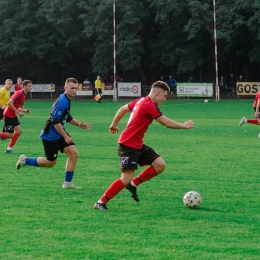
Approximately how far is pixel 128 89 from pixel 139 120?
133 ft

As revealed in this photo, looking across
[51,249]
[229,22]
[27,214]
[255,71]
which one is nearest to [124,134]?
[27,214]

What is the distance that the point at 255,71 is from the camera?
5191cm

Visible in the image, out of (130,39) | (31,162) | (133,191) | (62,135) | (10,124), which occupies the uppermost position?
(130,39)

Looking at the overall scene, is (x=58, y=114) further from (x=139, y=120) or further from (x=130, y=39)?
(x=130, y=39)

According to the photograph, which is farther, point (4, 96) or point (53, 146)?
point (4, 96)

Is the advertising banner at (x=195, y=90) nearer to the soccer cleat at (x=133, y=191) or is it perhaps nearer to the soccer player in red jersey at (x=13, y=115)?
the soccer player in red jersey at (x=13, y=115)

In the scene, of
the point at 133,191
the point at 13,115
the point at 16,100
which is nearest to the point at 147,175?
the point at 133,191

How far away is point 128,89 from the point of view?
49781 mm

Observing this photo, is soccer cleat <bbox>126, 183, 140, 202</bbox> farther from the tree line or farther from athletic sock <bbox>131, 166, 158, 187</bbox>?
the tree line

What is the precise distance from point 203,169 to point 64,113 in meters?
3.60

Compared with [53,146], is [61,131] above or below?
above

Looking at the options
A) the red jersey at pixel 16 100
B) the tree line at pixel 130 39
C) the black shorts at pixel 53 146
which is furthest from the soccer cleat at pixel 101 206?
the tree line at pixel 130 39

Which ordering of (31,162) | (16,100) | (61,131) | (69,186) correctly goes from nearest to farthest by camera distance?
(61,131), (69,186), (31,162), (16,100)

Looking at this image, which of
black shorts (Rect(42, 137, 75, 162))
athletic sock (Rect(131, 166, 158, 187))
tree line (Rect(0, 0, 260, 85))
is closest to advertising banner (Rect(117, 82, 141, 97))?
tree line (Rect(0, 0, 260, 85))
